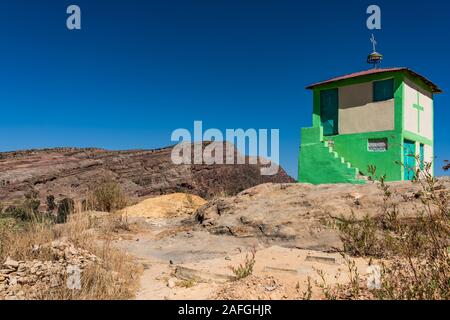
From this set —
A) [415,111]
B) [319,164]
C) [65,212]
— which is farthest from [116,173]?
[415,111]

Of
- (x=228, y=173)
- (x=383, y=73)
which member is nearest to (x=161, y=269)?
(x=383, y=73)

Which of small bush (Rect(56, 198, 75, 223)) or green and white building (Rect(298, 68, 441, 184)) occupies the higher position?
green and white building (Rect(298, 68, 441, 184))

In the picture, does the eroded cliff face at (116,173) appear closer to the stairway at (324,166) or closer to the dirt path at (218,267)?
the stairway at (324,166)

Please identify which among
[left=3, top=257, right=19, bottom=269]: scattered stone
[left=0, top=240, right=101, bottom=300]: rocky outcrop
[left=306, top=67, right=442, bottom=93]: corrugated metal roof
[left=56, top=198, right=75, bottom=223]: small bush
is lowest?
[left=56, top=198, right=75, bottom=223]: small bush

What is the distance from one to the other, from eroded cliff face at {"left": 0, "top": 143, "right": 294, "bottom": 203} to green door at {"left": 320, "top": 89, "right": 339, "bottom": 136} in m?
14.2

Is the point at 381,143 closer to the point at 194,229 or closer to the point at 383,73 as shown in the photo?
the point at 383,73

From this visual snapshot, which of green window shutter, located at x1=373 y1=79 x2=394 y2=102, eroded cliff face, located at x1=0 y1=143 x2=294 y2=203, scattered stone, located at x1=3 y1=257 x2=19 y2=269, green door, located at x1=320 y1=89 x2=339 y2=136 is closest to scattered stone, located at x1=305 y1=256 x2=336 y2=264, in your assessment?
scattered stone, located at x1=3 y1=257 x2=19 y2=269

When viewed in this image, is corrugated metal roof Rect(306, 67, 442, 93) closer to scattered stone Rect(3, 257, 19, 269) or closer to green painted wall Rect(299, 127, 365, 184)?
green painted wall Rect(299, 127, 365, 184)

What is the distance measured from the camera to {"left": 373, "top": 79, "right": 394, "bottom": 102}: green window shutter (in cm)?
1125

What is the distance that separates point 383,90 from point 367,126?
1.18 meters

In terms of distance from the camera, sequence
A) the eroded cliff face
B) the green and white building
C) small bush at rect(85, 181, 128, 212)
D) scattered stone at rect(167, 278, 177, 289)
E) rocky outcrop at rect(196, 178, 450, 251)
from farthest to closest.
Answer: the eroded cliff face → small bush at rect(85, 181, 128, 212) → the green and white building → rocky outcrop at rect(196, 178, 450, 251) → scattered stone at rect(167, 278, 177, 289)

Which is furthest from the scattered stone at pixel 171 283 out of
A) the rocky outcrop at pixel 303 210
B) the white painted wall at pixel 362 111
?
the white painted wall at pixel 362 111

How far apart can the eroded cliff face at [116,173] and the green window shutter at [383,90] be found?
15829 millimetres

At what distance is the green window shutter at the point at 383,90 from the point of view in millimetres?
11250
